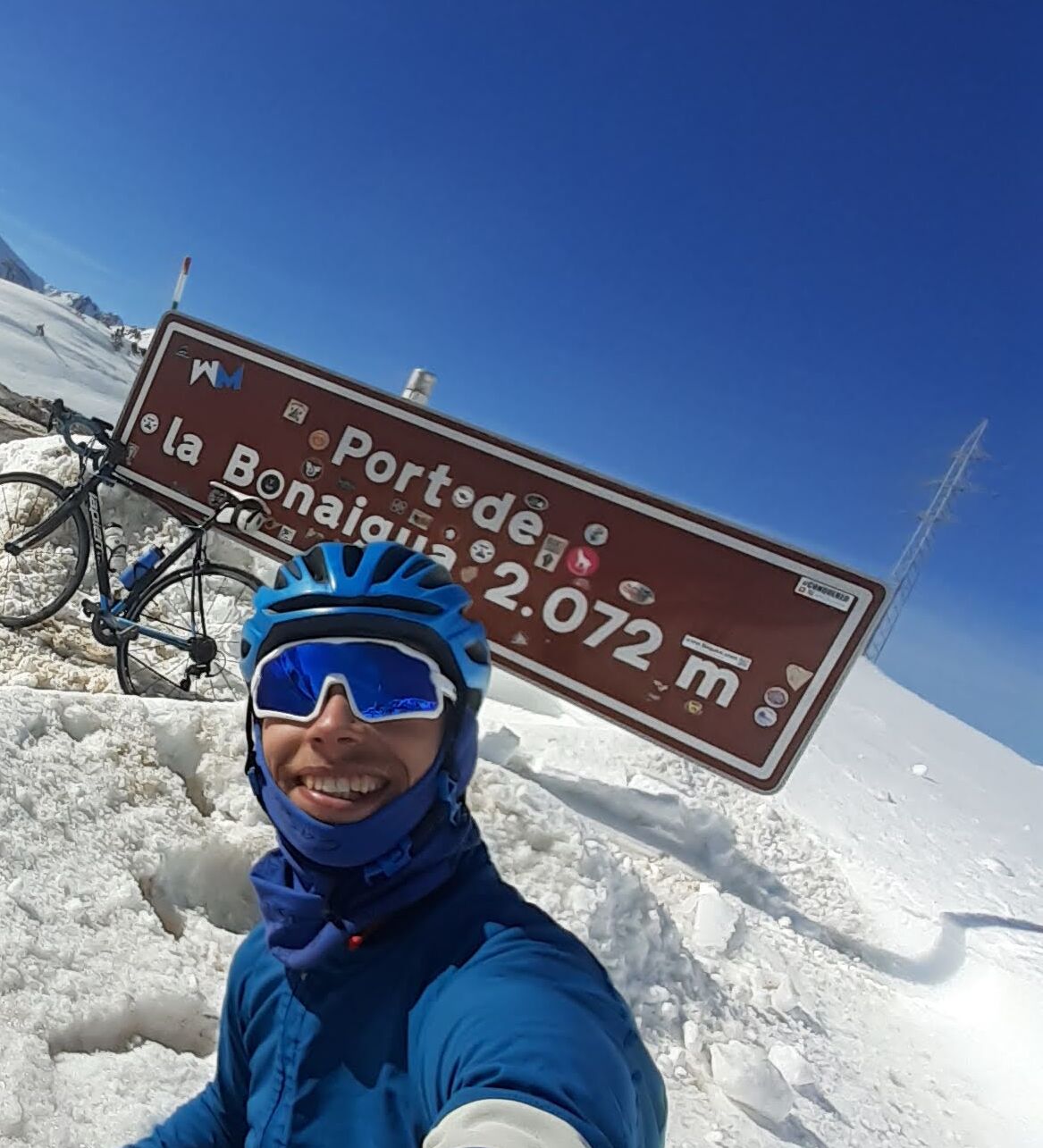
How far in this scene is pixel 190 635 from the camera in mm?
4738

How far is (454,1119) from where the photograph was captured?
82cm

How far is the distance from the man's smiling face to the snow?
4.08 ft

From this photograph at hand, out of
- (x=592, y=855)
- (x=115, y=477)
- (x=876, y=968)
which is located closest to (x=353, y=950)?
(x=592, y=855)

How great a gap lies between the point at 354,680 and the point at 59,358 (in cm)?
3423

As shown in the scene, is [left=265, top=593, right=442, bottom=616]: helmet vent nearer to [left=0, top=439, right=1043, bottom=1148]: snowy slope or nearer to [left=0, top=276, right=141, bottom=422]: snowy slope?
[left=0, top=439, right=1043, bottom=1148]: snowy slope

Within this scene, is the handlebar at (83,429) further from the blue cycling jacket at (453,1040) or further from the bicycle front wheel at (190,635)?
the blue cycling jacket at (453,1040)

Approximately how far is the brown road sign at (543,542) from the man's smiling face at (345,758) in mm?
2592

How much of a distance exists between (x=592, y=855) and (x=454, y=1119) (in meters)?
2.92

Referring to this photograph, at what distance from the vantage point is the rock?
9.61 ft

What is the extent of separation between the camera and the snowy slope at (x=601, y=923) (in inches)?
85.3

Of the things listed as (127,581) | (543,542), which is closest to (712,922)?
(543,542)

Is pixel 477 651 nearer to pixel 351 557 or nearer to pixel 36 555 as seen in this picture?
pixel 351 557

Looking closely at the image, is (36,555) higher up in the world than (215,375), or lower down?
lower down

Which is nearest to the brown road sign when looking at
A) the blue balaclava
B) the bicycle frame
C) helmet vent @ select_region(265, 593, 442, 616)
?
the bicycle frame
